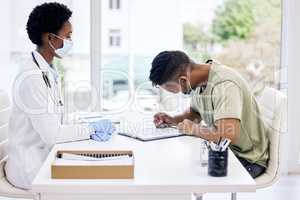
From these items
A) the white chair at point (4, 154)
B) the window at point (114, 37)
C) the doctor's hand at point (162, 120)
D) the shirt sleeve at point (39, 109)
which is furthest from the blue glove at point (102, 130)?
the window at point (114, 37)

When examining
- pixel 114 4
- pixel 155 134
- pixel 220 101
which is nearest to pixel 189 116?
pixel 155 134

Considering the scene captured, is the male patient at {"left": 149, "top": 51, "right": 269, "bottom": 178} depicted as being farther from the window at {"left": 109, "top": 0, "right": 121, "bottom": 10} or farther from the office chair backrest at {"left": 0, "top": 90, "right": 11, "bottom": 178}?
the window at {"left": 109, "top": 0, "right": 121, "bottom": 10}

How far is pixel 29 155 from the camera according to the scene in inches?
80.6

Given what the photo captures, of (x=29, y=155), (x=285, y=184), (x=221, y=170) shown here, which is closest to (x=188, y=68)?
(x=221, y=170)

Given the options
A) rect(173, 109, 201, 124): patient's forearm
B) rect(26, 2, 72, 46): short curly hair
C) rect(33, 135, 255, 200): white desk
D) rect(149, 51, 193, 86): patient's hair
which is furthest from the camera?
rect(173, 109, 201, 124): patient's forearm

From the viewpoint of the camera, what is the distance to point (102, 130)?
215 centimetres

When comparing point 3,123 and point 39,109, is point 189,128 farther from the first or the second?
point 3,123

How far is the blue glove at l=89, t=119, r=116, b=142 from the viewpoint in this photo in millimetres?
2121

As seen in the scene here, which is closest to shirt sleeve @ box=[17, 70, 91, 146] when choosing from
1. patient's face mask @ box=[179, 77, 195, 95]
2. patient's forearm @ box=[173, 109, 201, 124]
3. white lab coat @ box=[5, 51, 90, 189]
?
white lab coat @ box=[5, 51, 90, 189]

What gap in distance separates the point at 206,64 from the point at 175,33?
4.53 feet

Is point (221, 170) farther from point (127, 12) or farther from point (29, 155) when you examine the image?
point (127, 12)

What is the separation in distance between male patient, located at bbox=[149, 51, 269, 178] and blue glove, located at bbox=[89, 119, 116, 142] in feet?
1.06

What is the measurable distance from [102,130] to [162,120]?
40 cm

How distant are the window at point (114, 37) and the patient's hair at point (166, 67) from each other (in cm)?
146
